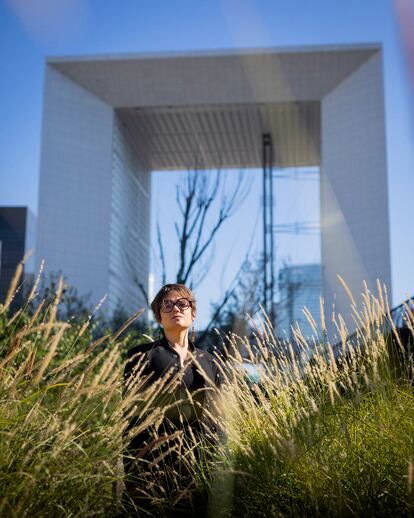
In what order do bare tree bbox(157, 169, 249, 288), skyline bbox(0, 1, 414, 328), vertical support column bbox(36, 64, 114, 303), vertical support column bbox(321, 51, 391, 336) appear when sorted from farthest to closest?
1. vertical support column bbox(36, 64, 114, 303)
2. vertical support column bbox(321, 51, 391, 336)
3. bare tree bbox(157, 169, 249, 288)
4. skyline bbox(0, 1, 414, 328)

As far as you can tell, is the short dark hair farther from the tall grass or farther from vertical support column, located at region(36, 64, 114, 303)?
vertical support column, located at region(36, 64, 114, 303)

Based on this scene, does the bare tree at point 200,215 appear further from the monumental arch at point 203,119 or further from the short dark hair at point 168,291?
the monumental arch at point 203,119

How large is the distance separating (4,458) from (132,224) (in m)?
21.1

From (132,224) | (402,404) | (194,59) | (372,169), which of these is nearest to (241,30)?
(194,59)

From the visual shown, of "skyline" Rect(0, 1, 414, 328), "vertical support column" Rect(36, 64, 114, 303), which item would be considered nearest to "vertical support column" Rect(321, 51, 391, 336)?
"skyline" Rect(0, 1, 414, 328)

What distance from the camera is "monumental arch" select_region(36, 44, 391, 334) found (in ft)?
59.9

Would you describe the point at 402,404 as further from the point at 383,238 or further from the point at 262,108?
the point at 262,108

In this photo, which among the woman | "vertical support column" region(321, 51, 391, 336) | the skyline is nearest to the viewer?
the woman

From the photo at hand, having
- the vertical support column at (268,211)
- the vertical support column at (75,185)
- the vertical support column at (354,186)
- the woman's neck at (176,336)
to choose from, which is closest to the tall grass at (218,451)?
the woman's neck at (176,336)

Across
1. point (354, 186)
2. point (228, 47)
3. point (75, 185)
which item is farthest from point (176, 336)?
point (75, 185)

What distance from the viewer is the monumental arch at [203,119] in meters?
18.2

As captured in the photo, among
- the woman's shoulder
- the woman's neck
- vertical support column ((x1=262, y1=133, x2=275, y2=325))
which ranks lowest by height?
the woman's shoulder

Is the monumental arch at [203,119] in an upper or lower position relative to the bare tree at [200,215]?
upper

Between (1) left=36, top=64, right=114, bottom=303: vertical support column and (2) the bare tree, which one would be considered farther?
(1) left=36, top=64, right=114, bottom=303: vertical support column
